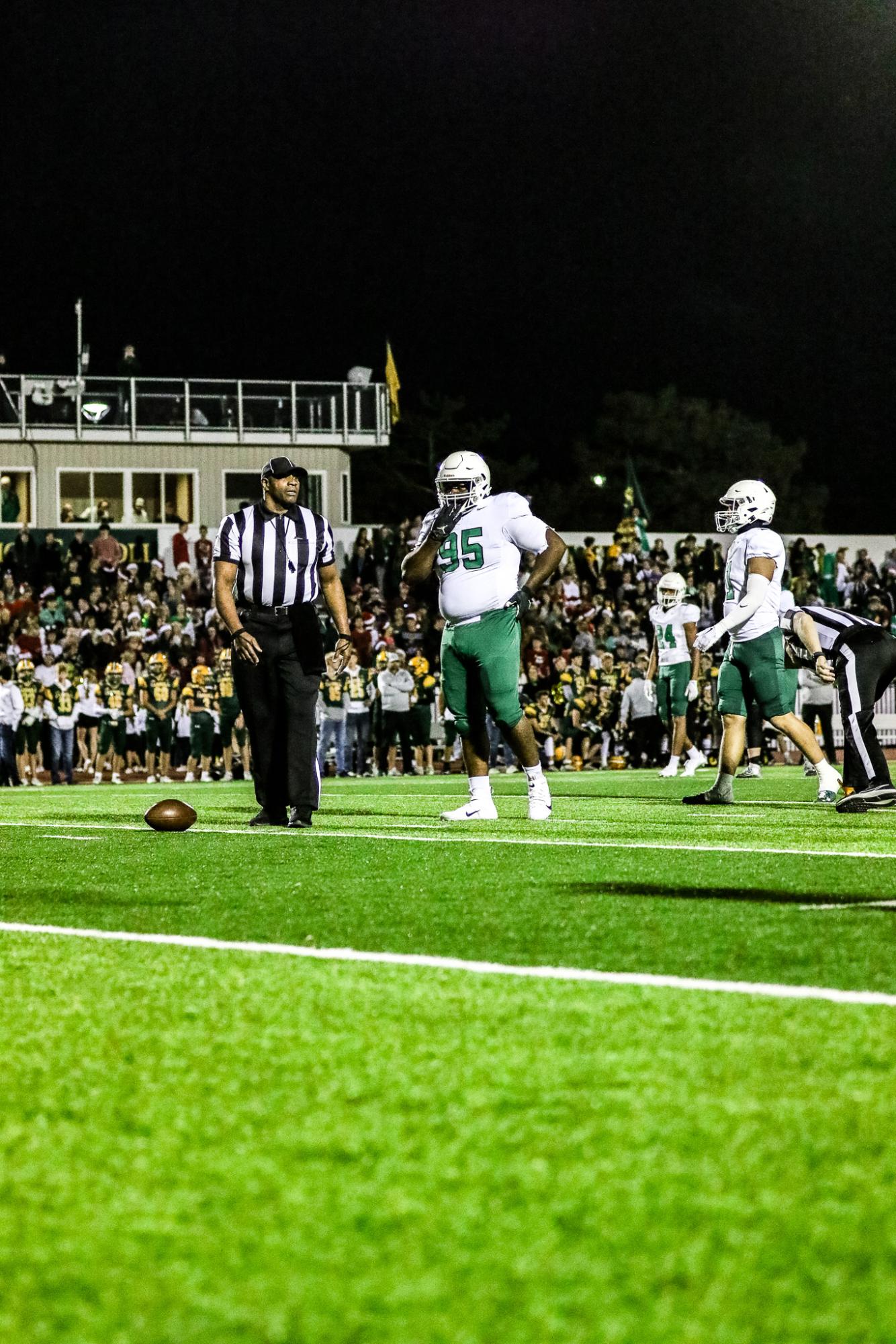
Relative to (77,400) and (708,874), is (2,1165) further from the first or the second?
(77,400)

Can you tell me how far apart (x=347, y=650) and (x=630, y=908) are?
16.0 feet

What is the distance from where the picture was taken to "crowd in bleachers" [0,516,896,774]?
23.5 m

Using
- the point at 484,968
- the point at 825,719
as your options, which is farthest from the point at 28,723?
the point at 484,968

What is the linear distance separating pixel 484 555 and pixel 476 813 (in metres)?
1.47

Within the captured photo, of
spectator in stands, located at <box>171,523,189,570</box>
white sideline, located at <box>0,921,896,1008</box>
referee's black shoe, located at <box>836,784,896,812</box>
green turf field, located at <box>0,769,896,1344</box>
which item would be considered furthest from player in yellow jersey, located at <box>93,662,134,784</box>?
white sideline, located at <box>0,921,896,1008</box>

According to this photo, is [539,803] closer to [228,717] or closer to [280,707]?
[280,707]

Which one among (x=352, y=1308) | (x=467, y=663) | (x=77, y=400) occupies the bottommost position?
(x=352, y=1308)

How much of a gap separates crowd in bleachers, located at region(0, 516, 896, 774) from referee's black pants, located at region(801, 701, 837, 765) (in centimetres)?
128

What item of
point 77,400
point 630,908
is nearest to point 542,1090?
point 630,908

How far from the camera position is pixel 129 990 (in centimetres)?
404

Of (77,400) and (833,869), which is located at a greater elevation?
(77,400)

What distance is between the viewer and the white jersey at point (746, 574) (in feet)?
38.5

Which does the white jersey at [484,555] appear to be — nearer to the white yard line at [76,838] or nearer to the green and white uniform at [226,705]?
the white yard line at [76,838]

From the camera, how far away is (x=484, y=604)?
33.3 feet
